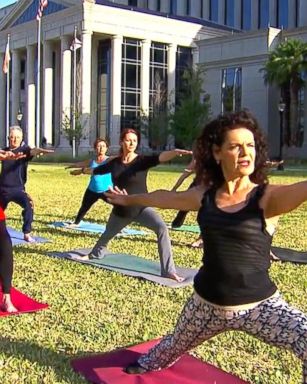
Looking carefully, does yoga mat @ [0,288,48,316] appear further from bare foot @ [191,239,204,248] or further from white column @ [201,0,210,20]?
white column @ [201,0,210,20]

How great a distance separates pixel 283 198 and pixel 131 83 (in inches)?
2270

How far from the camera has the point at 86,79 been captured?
57500 mm

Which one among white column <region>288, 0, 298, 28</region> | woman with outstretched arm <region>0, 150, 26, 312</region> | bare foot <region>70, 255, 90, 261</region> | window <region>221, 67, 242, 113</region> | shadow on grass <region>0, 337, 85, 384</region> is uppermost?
white column <region>288, 0, 298, 28</region>

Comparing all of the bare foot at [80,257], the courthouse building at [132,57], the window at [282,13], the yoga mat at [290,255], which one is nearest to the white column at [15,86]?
the courthouse building at [132,57]

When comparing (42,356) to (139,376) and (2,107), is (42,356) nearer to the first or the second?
(139,376)

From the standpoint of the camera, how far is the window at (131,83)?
59.3m

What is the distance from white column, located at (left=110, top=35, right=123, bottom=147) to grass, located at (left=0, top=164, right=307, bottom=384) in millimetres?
50101

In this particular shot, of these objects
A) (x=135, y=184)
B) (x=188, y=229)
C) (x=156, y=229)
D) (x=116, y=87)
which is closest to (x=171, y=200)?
(x=156, y=229)

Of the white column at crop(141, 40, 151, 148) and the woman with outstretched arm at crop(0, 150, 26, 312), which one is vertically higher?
the white column at crop(141, 40, 151, 148)

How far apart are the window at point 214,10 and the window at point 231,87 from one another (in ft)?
58.6

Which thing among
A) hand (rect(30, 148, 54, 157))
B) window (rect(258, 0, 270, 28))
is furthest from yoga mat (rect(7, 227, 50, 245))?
window (rect(258, 0, 270, 28))

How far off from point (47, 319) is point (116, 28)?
5488cm

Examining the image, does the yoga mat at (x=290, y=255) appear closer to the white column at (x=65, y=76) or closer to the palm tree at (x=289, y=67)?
the palm tree at (x=289, y=67)

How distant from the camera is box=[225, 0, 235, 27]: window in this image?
68062 millimetres
